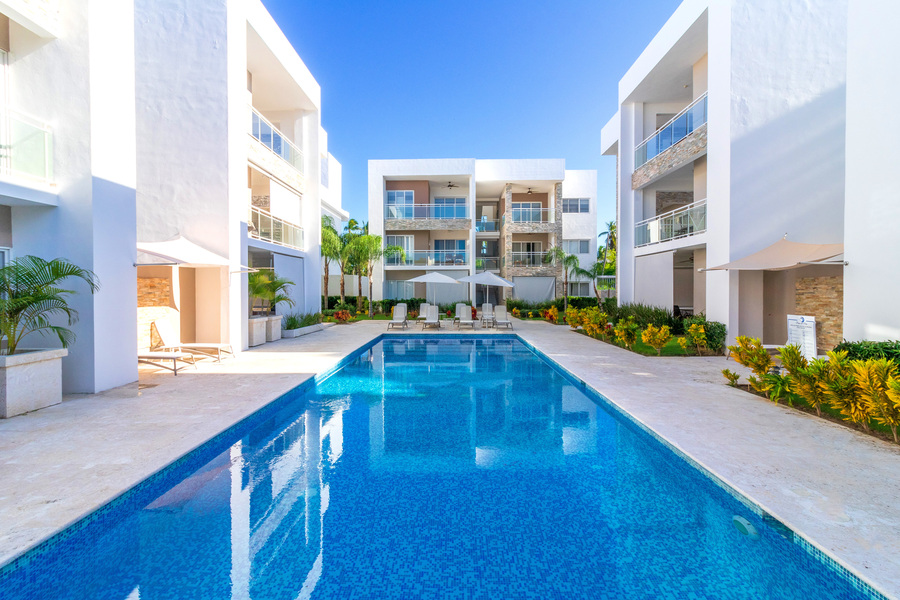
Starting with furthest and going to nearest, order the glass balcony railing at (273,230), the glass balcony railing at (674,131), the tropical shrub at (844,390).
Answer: the glass balcony railing at (273,230)
the glass balcony railing at (674,131)
the tropical shrub at (844,390)

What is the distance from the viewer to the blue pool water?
2.81 metres

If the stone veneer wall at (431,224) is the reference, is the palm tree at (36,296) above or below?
below

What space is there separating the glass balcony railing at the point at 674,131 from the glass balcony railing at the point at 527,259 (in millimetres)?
10462

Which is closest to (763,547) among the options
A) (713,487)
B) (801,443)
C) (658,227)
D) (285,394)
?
(713,487)

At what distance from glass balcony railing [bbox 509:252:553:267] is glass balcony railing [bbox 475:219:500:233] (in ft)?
12.2

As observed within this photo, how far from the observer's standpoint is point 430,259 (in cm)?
2561

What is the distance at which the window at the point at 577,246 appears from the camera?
103 feet

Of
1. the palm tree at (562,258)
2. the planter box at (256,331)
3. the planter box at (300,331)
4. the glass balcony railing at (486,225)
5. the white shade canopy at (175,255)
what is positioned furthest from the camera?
the glass balcony railing at (486,225)

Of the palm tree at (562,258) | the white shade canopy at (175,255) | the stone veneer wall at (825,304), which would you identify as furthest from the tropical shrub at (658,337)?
the palm tree at (562,258)

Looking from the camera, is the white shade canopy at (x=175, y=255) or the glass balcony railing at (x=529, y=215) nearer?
the white shade canopy at (x=175, y=255)

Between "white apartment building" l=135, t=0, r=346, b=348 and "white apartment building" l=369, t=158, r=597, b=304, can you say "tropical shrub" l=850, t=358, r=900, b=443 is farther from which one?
"white apartment building" l=369, t=158, r=597, b=304

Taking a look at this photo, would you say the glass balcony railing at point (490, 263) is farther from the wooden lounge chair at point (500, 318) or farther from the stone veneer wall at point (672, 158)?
the stone veneer wall at point (672, 158)

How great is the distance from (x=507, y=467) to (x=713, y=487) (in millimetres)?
1950

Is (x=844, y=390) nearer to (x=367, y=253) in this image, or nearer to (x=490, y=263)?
(x=367, y=253)
